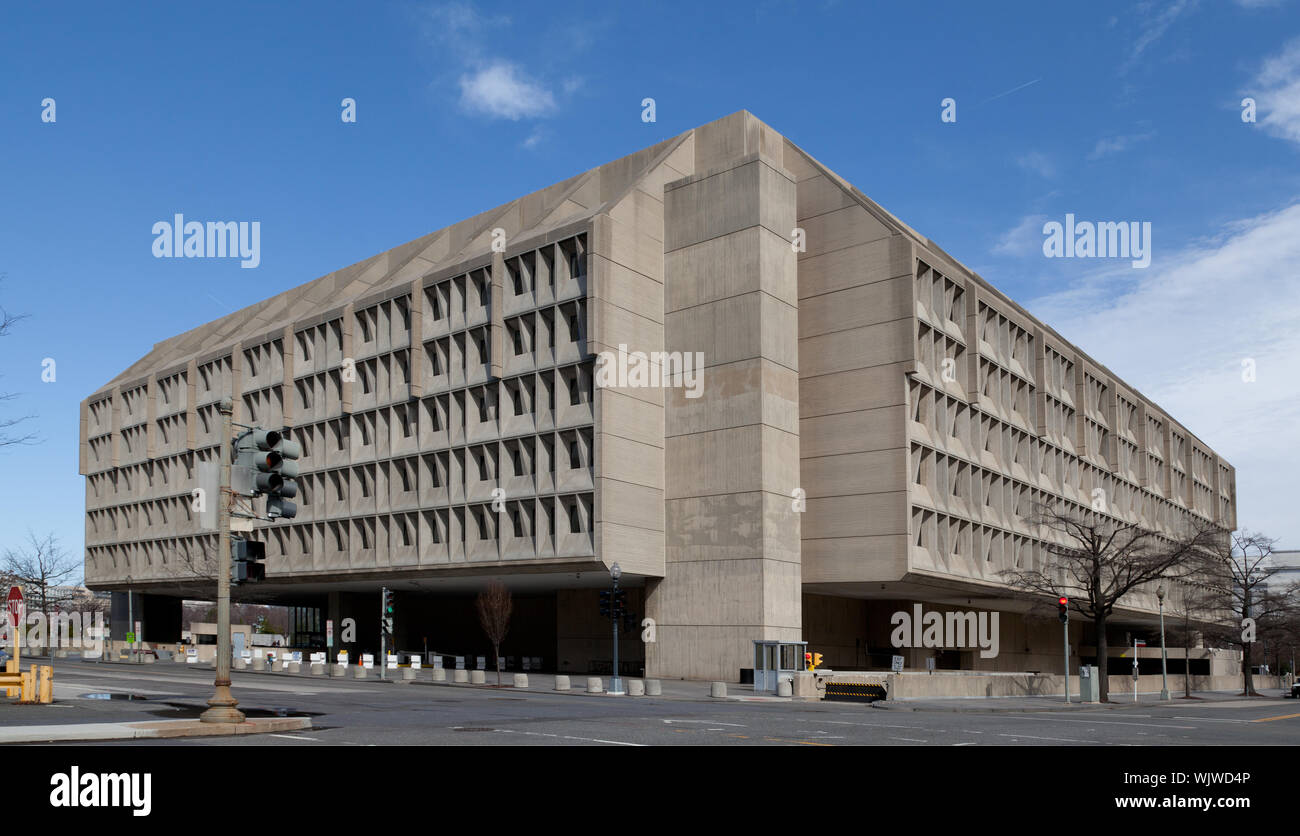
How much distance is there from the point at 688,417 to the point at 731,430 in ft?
8.98

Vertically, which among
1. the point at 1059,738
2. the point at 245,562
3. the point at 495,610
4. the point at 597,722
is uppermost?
the point at 245,562

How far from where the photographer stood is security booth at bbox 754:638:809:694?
136 feet

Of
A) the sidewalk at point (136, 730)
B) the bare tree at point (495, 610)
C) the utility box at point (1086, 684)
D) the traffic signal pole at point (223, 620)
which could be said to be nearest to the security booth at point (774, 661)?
the utility box at point (1086, 684)

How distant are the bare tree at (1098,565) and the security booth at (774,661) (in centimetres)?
1281

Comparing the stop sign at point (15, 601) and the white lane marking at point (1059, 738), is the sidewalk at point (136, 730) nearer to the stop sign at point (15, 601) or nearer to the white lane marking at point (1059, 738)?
the stop sign at point (15, 601)

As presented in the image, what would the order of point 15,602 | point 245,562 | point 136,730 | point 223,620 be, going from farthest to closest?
1. point 15,602
2. point 223,620
3. point 245,562
4. point 136,730

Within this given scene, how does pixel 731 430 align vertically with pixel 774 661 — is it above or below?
above

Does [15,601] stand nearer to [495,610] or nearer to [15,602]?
[15,602]

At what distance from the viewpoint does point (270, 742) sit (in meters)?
15.8

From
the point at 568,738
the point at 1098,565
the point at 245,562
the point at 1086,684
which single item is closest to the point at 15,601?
the point at 245,562

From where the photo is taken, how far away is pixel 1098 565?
49062 mm
